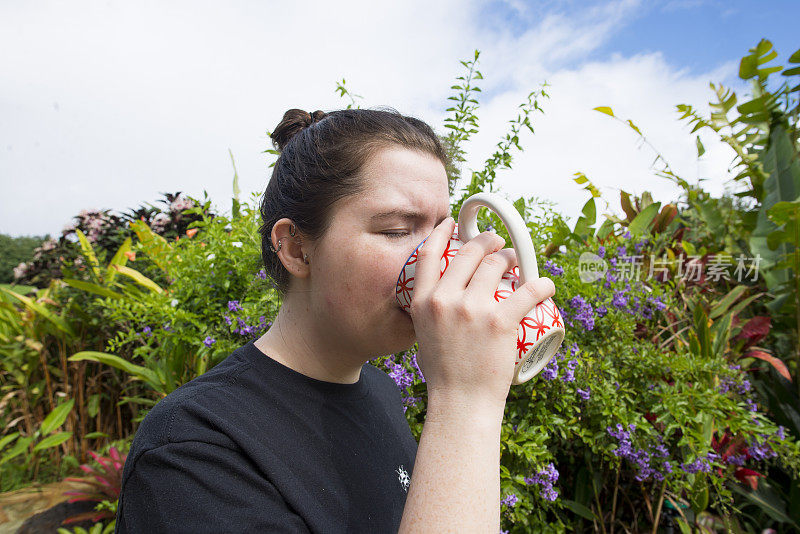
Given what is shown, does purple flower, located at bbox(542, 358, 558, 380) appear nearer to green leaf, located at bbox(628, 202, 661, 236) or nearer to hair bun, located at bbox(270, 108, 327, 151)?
hair bun, located at bbox(270, 108, 327, 151)

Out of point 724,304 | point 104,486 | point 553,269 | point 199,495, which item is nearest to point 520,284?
point 199,495

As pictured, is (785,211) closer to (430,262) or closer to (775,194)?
(775,194)

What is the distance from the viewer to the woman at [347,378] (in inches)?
30.7

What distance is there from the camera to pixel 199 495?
2.53ft

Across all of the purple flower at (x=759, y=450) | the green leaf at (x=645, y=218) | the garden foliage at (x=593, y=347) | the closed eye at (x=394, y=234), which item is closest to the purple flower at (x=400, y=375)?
the garden foliage at (x=593, y=347)

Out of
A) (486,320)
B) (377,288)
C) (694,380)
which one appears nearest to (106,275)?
(377,288)

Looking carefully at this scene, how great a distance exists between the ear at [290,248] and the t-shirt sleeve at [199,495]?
432mm

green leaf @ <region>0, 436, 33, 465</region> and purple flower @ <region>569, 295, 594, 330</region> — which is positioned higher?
purple flower @ <region>569, 295, 594, 330</region>

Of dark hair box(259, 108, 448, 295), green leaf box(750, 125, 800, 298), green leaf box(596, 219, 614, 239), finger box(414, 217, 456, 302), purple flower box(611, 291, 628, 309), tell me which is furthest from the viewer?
green leaf box(750, 125, 800, 298)

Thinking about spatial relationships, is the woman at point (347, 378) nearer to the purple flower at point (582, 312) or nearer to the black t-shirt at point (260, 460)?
the black t-shirt at point (260, 460)

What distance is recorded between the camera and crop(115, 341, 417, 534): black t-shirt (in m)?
0.78

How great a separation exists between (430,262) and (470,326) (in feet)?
0.52

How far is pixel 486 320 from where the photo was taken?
817mm

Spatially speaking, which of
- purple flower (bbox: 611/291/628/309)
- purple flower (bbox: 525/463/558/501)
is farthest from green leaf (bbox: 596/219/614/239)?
purple flower (bbox: 525/463/558/501)
